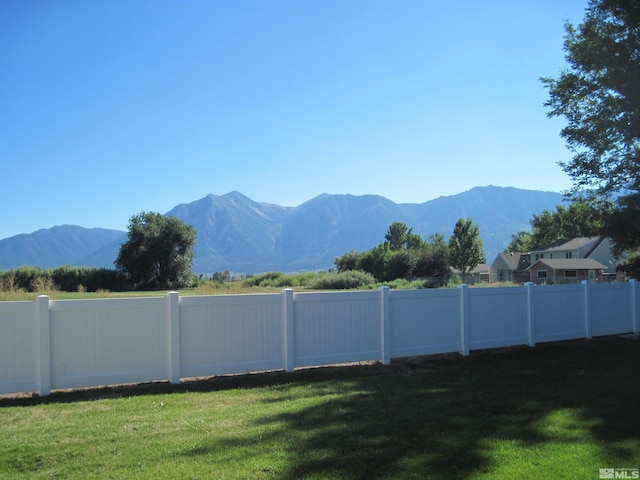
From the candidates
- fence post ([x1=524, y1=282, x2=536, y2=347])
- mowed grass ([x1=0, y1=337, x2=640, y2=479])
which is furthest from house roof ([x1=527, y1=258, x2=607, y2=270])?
mowed grass ([x1=0, y1=337, x2=640, y2=479])

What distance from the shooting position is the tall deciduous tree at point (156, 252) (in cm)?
4947

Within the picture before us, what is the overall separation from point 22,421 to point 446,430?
16.0 ft

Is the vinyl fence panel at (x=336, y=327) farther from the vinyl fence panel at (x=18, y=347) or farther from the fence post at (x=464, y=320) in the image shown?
the vinyl fence panel at (x=18, y=347)

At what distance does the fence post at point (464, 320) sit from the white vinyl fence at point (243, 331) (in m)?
0.02

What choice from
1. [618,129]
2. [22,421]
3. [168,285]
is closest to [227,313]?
[22,421]

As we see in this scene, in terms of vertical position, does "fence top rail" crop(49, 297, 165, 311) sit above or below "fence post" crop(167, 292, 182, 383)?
above

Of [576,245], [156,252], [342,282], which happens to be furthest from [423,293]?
[576,245]

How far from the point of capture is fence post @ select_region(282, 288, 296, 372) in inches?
340

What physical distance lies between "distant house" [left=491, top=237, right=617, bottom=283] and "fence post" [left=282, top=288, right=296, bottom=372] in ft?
169

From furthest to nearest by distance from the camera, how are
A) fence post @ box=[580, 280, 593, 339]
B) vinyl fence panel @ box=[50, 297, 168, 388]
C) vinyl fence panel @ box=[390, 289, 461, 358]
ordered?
fence post @ box=[580, 280, 593, 339]
vinyl fence panel @ box=[390, 289, 461, 358]
vinyl fence panel @ box=[50, 297, 168, 388]

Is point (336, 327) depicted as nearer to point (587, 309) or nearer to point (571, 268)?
point (587, 309)

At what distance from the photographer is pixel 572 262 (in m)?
60.6

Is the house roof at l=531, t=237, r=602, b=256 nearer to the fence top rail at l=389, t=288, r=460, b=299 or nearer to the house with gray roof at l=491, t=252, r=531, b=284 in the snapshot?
the house with gray roof at l=491, t=252, r=531, b=284

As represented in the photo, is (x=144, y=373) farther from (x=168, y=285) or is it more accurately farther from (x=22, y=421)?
(x=168, y=285)
